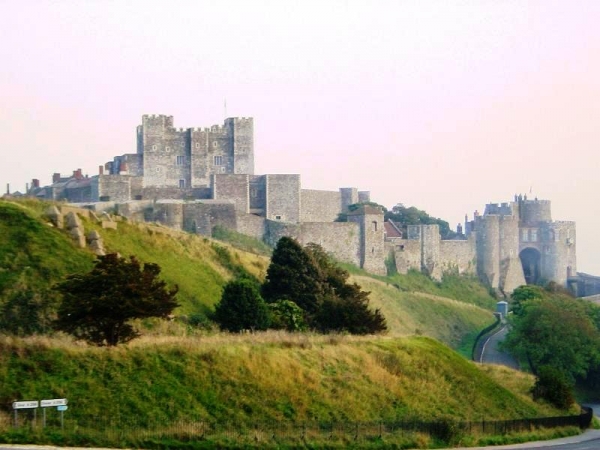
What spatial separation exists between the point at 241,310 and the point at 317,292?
7.92 meters

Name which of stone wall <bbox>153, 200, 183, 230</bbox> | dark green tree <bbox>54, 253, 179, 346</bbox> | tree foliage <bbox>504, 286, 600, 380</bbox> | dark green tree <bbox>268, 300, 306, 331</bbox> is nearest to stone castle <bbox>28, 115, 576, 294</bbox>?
stone wall <bbox>153, 200, 183, 230</bbox>

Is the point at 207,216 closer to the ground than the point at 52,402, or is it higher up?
higher up

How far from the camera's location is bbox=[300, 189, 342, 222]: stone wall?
264 ft

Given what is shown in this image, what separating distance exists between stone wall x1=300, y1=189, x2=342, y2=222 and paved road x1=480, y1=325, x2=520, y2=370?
15990mm

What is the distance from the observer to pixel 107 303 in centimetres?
3127

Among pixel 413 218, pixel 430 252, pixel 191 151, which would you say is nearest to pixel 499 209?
pixel 413 218

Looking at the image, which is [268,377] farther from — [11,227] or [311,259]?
[311,259]

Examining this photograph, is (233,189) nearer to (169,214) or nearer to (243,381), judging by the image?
(169,214)

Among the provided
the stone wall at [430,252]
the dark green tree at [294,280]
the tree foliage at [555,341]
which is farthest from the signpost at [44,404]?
the stone wall at [430,252]

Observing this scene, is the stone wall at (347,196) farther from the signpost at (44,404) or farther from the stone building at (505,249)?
the signpost at (44,404)

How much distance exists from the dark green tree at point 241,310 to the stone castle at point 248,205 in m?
28.7

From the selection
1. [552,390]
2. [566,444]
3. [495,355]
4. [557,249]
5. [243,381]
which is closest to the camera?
[243,381]

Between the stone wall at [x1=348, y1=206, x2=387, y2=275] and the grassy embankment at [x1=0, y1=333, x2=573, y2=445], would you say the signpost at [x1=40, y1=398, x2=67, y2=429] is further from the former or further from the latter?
the stone wall at [x1=348, y1=206, x2=387, y2=275]

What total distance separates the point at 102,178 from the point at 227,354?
41.5 meters
